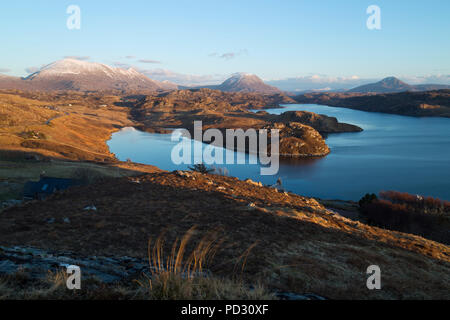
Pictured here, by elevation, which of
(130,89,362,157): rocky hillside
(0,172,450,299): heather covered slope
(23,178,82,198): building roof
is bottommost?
(23,178,82,198): building roof

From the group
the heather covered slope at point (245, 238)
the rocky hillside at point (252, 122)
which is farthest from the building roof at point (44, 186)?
the rocky hillside at point (252, 122)

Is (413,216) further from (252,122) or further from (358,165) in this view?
(252,122)

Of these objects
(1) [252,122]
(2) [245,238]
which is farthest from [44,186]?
(1) [252,122]

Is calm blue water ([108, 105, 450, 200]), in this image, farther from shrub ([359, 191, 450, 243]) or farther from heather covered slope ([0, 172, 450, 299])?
Result: heather covered slope ([0, 172, 450, 299])

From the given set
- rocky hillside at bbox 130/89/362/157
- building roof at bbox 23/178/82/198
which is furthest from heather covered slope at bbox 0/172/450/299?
rocky hillside at bbox 130/89/362/157
